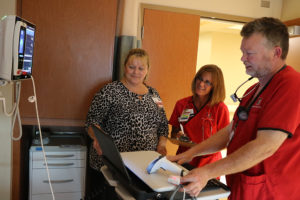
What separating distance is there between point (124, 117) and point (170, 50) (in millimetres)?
1358

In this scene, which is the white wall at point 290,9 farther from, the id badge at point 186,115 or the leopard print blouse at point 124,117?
the leopard print blouse at point 124,117

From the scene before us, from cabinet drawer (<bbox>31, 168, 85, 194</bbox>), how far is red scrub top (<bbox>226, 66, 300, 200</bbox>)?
1.48m

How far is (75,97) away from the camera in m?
2.13

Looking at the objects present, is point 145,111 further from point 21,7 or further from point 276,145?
point 21,7

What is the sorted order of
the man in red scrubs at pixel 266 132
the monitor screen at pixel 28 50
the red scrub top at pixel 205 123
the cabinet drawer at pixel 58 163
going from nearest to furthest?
the man in red scrubs at pixel 266 132, the monitor screen at pixel 28 50, the red scrub top at pixel 205 123, the cabinet drawer at pixel 58 163

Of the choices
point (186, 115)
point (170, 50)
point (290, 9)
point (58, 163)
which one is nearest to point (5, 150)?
point (58, 163)

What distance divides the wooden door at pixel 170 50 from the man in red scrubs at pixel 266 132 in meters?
1.80

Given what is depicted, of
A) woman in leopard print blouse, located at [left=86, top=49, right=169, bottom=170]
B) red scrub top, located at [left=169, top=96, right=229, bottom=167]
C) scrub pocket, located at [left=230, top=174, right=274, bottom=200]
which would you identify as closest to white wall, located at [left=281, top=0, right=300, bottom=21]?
red scrub top, located at [left=169, top=96, right=229, bottom=167]

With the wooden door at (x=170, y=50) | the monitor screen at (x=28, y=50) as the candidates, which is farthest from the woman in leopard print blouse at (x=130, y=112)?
the wooden door at (x=170, y=50)

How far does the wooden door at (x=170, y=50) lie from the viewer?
285 centimetres

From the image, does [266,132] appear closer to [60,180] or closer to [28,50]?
[28,50]

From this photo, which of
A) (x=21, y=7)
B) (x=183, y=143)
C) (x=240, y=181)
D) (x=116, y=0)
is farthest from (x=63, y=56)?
(x=240, y=181)

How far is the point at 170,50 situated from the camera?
2.93 m

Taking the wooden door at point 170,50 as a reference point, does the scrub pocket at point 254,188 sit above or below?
below
